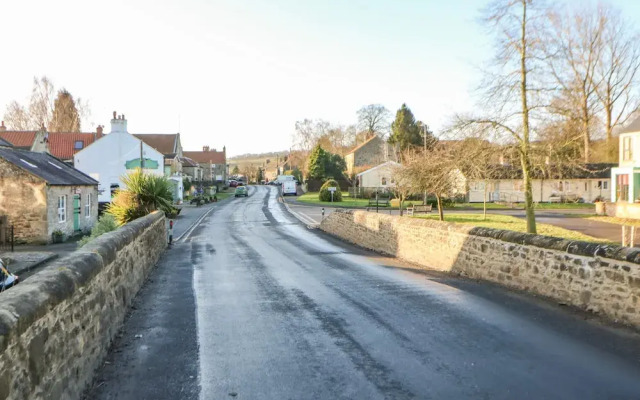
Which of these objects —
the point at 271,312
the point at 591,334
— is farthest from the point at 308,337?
the point at 591,334

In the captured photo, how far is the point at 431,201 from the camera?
48.9 m

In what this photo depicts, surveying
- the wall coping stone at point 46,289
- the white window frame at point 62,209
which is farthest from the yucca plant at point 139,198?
the wall coping stone at point 46,289

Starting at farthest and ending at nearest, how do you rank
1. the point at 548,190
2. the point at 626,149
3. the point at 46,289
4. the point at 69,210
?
the point at 548,190 < the point at 626,149 < the point at 69,210 < the point at 46,289

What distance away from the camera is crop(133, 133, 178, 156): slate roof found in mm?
77188

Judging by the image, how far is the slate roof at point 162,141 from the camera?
77188 mm

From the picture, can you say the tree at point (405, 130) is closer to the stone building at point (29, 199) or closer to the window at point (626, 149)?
the window at point (626, 149)

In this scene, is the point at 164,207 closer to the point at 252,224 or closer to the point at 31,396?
the point at 252,224

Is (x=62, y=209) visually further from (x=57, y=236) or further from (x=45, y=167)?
(x=45, y=167)

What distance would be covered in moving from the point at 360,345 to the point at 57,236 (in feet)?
70.7

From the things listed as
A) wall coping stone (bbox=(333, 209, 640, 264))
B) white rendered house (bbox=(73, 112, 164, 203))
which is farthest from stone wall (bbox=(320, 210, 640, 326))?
white rendered house (bbox=(73, 112, 164, 203))

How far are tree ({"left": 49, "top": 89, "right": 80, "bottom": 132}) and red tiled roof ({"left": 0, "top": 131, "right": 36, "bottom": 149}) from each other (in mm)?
25504

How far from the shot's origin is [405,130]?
3024 inches

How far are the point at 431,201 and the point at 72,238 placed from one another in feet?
107

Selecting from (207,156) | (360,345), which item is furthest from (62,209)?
(207,156)
